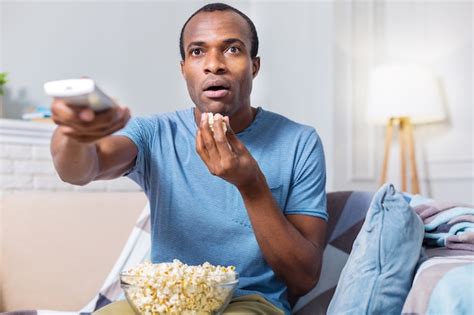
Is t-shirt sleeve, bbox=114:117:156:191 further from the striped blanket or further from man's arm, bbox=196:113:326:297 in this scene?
the striped blanket

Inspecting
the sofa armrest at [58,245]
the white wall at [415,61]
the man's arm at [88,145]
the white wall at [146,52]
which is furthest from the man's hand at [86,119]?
the white wall at [415,61]

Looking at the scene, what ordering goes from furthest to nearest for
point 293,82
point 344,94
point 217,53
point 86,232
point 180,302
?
1. point 293,82
2. point 344,94
3. point 86,232
4. point 217,53
5. point 180,302

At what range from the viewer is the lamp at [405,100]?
3.20m

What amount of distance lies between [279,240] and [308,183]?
20 centimetres

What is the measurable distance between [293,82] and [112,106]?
3.11m

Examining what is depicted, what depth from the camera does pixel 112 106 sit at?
0.82 meters

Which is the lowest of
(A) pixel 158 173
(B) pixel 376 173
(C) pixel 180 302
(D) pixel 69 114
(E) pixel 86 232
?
(B) pixel 376 173

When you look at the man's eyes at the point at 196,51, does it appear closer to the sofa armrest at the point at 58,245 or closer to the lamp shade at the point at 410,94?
the sofa armrest at the point at 58,245

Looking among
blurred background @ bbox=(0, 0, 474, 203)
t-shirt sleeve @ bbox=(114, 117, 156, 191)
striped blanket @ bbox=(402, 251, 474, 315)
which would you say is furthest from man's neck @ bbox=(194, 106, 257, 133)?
blurred background @ bbox=(0, 0, 474, 203)

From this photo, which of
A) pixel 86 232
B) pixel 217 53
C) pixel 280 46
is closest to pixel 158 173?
pixel 217 53

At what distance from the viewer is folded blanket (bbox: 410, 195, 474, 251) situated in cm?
121

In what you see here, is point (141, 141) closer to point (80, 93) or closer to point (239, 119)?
point (239, 119)

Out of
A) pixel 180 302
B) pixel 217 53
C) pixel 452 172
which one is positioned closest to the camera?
pixel 180 302

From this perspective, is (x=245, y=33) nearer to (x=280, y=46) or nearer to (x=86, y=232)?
(x=86, y=232)
